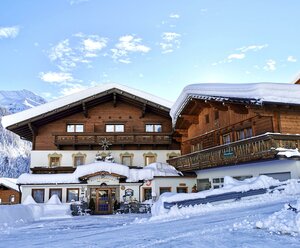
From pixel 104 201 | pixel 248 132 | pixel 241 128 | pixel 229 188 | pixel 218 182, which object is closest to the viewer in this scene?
pixel 229 188

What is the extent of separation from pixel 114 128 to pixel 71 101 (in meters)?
3.94

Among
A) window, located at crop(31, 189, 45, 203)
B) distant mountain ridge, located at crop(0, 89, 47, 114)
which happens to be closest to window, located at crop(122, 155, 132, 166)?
window, located at crop(31, 189, 45, 203)

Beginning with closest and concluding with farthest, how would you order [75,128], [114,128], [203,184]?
[203,184] < [75,128] < [114,128]

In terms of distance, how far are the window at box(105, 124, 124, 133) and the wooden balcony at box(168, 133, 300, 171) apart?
808 centimetres

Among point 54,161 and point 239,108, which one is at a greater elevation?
point 239,108

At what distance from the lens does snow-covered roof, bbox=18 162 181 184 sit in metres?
21.5

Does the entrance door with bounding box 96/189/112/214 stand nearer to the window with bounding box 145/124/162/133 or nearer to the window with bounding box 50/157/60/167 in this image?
the window with bounding box 50/157/60/167

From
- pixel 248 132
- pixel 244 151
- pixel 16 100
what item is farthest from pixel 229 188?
pixel 16 100

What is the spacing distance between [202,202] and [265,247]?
6302 millimetres

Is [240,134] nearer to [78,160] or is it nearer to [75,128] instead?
[78,160]

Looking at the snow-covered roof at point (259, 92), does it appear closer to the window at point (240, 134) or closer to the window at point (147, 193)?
the window at point (240, 134)

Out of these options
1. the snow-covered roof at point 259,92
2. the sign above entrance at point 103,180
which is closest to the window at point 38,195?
the sign above entrance at point 103,180

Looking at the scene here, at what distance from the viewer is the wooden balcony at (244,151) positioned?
1271 centimetres

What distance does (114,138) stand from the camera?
2452cm
